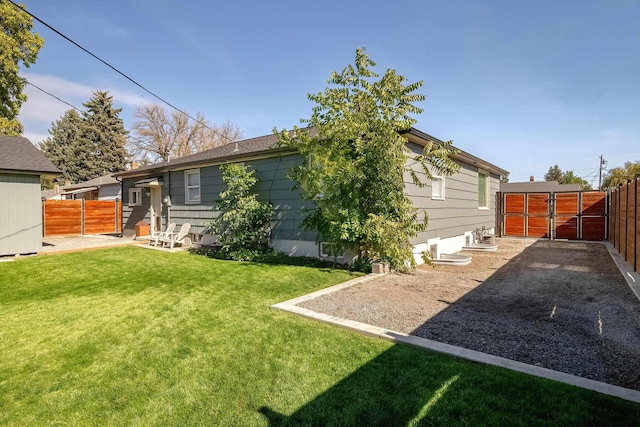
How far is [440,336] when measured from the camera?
3.84 meters

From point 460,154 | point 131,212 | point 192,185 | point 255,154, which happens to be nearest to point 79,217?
point 131,212

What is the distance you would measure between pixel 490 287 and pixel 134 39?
11.9 meters

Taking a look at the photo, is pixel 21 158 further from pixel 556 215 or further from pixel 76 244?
pixel 556 215

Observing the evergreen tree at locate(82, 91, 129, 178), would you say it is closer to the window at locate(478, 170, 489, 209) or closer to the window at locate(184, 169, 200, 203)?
the window at locate(184, 169, 200, 203)

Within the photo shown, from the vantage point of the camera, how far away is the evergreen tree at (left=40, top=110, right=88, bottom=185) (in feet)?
121

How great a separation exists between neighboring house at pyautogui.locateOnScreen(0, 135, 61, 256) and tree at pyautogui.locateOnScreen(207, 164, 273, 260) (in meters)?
5.09

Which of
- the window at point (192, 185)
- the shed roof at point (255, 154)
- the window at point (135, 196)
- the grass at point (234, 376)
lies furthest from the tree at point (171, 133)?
the grass at point (234, 376)

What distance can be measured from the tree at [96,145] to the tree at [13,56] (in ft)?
68.6

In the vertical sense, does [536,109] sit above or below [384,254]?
above

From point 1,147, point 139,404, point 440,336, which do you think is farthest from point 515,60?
point 1,147

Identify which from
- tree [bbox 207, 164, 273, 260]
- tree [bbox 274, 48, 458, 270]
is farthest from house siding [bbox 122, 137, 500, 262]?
tree [bbox 274, 48, 458, 270]

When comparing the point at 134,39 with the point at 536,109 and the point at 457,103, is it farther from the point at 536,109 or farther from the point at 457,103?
the point at 536,109

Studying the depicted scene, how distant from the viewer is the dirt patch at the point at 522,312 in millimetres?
3291

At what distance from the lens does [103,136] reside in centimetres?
3675
